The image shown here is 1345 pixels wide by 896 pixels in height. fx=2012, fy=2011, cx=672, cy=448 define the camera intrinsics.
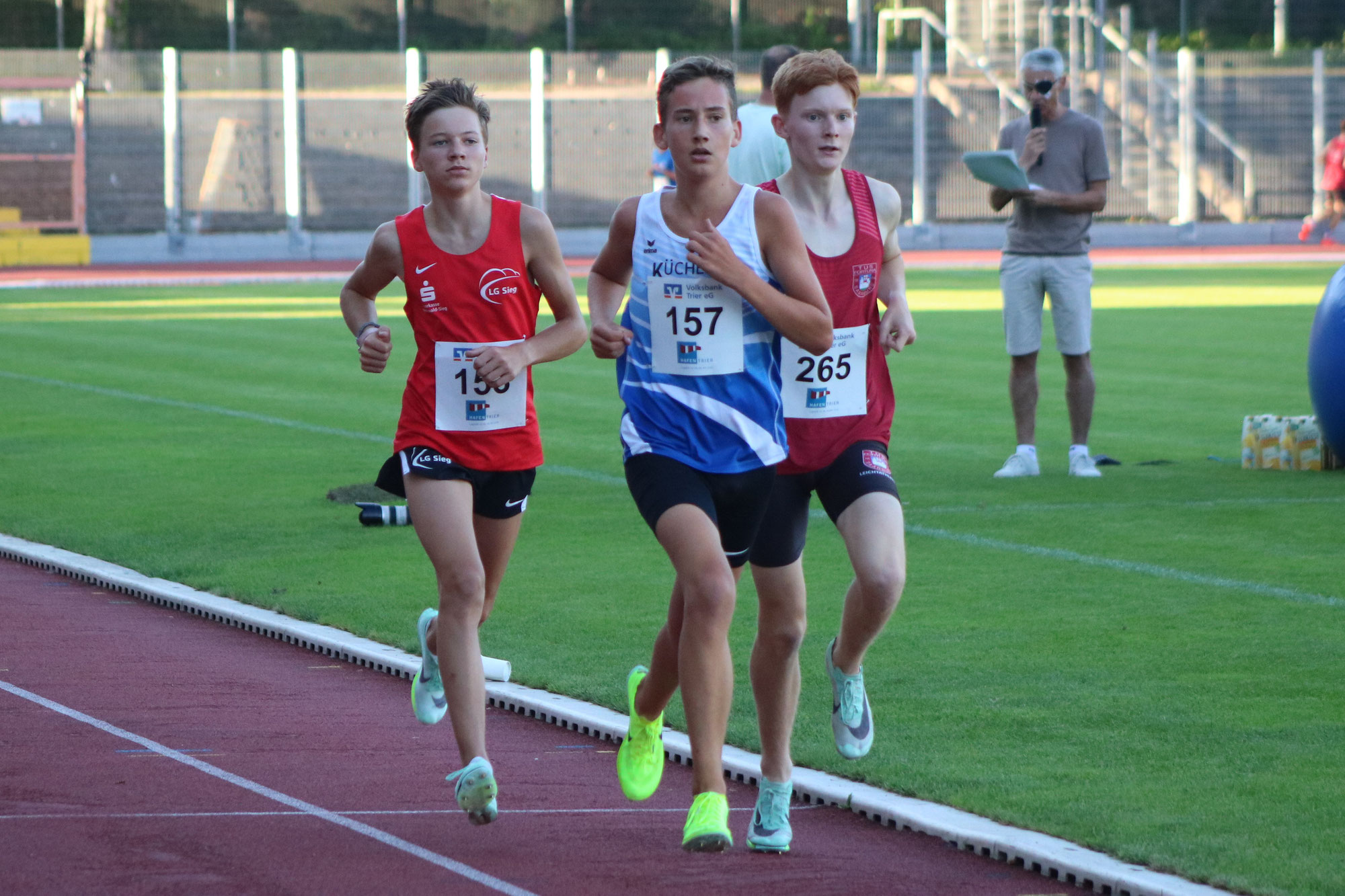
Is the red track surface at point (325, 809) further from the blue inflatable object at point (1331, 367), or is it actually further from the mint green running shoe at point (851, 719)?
the blue inflatable object at point (1331, 367)

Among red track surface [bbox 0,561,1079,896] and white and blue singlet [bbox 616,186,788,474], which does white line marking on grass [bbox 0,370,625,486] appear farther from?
white and blue singlet [bbox 616,186,788,474]

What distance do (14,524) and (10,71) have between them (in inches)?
1400

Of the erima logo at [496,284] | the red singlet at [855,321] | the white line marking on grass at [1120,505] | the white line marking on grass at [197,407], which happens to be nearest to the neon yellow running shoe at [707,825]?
the red singlet at [855,321]

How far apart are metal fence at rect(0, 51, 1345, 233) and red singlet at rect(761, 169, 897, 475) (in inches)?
1528

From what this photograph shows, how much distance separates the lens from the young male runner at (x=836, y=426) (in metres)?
5.24

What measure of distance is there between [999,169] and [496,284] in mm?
6423

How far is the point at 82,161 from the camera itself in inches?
1658

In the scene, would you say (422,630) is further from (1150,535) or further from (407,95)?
(407,95)

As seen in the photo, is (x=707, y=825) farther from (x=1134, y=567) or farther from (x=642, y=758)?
(x=1134, y=567)

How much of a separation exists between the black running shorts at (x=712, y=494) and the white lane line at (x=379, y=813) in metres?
0.78

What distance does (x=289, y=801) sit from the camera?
552 cm

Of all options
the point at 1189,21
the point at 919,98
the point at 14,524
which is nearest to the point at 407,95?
the point at 919,98

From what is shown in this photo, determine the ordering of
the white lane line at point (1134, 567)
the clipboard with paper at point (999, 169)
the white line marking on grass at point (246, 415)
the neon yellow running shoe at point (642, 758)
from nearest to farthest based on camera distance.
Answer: the neon yellow running shoe at point (642, 758) < the white lane line at point (1134, 567) < the clipboard with paper at point (999, 169) < the white line marking on grass at point (246, 415)

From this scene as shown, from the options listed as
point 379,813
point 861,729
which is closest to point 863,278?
point 861,729
